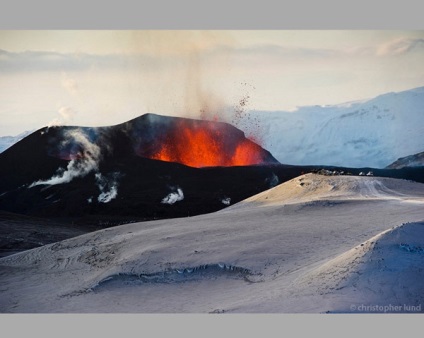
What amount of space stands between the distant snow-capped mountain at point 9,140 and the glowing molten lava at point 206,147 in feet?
7.50

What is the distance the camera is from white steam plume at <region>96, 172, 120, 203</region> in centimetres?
1140

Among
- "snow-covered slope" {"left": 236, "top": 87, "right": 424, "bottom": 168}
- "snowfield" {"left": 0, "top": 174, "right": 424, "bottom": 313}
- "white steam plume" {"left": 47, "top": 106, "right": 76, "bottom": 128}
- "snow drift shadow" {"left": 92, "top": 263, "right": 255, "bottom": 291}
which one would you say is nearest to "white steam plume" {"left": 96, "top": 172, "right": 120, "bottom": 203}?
"snowfield" {"left": 0, "top": 174, "right": 424, "bottom": 313}

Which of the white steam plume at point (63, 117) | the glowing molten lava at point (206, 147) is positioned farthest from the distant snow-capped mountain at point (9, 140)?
the glowing molten lava at point (206, 147)

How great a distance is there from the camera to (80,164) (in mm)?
11633

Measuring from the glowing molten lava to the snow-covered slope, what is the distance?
0.33 meters

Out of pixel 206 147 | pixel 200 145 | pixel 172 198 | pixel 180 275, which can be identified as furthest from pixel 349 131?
pixel 180 275

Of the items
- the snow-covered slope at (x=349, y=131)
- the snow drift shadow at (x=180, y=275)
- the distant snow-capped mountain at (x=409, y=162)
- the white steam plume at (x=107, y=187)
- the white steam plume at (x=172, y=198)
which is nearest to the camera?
the snow drift shadow at (x=180, y=275)

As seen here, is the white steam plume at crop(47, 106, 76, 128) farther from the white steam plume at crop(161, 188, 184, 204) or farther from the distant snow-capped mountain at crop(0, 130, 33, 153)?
the white steam plume at crop(161, 188, 184, 204)

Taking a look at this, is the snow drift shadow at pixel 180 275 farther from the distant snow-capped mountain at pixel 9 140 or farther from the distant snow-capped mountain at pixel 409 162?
the distant snow-capped mountain at pixel 409 162

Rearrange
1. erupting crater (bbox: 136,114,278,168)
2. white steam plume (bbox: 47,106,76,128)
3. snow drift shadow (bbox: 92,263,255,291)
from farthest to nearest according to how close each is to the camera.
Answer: erupting crater (bbox: 136,114,278,168), white steam plume (bbox: 47,106,76,128), snow drift shadow (bbox: 92,263,255,291)

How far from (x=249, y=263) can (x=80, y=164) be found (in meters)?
5.02

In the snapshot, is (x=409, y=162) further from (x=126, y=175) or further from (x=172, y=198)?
A: (x=126, y=175)

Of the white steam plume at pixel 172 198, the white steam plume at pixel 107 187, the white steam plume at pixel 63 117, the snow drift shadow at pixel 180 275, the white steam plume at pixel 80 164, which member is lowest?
the snow drift shadow at pixel 180 275

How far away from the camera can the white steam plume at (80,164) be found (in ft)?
37.7
